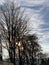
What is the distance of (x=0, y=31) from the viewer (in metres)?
36.0

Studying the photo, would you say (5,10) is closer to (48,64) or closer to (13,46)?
(13,46)

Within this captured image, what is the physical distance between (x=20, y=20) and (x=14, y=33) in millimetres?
3557

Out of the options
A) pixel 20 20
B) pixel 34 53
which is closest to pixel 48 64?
pixel 34 53

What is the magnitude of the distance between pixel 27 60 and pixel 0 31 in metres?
19.8

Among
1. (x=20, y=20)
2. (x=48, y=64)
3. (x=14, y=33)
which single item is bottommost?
(x=48, y=64)

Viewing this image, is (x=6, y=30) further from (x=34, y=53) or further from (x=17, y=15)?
(x=34, y=53)

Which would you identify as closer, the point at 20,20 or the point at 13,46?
the point at 13,46

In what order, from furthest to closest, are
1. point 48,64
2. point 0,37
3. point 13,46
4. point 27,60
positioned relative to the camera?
1. point 48,64
2. point 27,60
3. point 0,37
4. point 13,46

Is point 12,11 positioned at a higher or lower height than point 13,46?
higher

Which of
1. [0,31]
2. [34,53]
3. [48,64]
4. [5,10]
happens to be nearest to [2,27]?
[0,31]

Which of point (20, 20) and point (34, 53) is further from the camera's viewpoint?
point (34, 53)

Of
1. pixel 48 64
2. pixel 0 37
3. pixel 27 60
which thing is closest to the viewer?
pixel 0 37

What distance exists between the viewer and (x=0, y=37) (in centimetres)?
3675

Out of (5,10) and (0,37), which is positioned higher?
(5,10)
